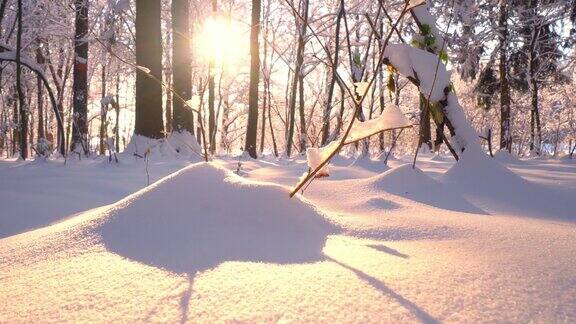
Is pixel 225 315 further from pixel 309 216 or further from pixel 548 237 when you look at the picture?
pixel 548 237

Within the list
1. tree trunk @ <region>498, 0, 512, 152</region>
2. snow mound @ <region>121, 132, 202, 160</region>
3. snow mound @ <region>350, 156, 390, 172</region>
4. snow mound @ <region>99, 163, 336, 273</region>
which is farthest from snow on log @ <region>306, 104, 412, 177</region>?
tree trunk @ <region>498, 0, 512, 152</region>

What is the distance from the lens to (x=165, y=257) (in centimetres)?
98

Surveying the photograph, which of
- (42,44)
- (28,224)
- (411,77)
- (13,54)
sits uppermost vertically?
(42,44)

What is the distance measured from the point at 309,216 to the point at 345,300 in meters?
0.60

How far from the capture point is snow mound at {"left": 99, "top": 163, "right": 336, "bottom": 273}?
1002mm

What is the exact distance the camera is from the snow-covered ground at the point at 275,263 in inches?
27.5

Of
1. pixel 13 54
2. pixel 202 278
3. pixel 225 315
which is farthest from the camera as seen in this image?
pixel 13 54

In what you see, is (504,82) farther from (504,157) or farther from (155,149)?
(155,149)

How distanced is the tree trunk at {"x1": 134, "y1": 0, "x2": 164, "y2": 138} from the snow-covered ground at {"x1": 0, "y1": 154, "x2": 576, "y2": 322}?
4.30 meters

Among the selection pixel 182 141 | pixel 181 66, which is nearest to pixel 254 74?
pixel 181 66

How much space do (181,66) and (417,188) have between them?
510cm

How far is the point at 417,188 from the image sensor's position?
2.12 metres

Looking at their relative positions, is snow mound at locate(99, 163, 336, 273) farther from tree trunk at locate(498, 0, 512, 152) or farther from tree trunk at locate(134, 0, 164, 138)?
tree trunk at locate(498, 0, 512, 152)

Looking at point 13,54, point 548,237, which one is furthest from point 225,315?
point 13,54
